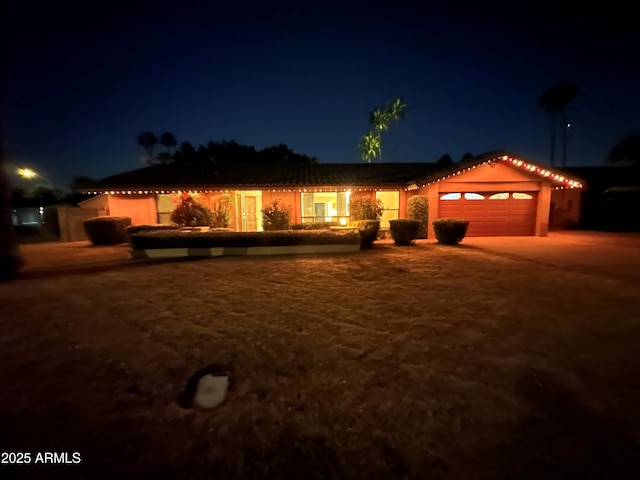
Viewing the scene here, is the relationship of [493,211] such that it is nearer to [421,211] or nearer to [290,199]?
[421,211]

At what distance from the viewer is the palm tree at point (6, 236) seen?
7.57m

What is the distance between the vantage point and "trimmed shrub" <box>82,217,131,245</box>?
15.2 m

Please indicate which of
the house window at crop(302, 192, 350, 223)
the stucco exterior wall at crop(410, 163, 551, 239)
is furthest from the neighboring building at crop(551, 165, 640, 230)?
the house window at crop(302, 192, 350, 223)

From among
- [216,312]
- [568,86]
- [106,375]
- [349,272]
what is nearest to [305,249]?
[349,272]

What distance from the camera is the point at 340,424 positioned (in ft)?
9.32

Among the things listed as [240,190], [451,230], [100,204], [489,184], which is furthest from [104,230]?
[489,184]

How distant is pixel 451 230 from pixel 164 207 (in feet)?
46.4

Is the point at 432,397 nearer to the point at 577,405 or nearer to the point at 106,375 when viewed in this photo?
the point at 577,405

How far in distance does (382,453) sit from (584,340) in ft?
11.8

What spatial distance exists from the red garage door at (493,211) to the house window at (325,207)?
16.3ft

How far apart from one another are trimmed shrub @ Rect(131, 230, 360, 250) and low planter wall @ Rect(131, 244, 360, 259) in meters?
0.11

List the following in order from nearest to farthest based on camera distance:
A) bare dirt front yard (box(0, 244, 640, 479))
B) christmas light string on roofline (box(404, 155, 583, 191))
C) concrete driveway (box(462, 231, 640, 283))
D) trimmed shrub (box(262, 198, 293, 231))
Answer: bare dirt front yard (box(0, 244, 640, 479)) < concrete driveway (box(462, 231, 640, 283)) < christmas light string on roofline (box(404, 155, 583, 191)) < trimmed shrub (box(262, 198, 293, 231))

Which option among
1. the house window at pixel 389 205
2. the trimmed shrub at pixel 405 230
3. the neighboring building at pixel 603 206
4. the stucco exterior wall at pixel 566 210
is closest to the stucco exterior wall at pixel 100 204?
the house window at pixel 389 205

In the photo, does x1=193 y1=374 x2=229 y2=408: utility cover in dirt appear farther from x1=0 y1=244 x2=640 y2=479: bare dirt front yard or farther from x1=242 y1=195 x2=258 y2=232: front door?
x1=242 y1=195 x2=258 y2=232: front door
